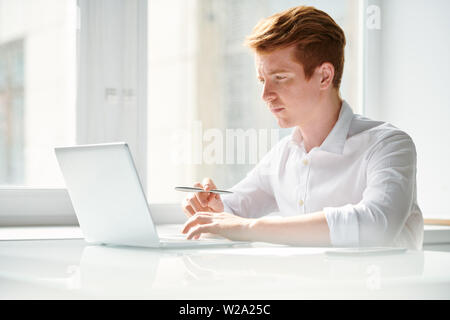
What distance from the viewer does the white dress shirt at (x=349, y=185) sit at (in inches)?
43.6

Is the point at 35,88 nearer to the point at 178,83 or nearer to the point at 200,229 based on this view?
the point at 178,83

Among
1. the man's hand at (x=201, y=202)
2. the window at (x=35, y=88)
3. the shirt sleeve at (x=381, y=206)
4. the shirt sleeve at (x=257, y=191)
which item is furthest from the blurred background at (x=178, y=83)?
the shirt sleeve at (x=381, y=206)

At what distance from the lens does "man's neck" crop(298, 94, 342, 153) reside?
1.48 metres

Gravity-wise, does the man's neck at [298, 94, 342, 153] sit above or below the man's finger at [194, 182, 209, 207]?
above

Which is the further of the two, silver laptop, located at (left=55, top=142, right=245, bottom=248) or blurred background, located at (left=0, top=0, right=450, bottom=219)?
blurred background, located at (left=0, top=0, right=450, bottom=219)

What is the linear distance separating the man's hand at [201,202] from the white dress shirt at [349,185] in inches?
3.9

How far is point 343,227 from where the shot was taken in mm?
1087

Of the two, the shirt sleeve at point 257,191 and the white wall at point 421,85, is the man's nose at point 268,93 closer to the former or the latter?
the shirt sleeve at point 257,191

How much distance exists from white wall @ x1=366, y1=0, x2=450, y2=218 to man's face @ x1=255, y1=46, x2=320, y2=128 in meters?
0.92

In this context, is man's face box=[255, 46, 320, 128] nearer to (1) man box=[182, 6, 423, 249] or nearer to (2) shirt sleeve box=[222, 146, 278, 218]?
(1) man box=[182, 6, 423, 249]

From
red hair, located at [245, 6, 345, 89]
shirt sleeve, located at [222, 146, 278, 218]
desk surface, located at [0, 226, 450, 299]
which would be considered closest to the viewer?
desk surface, located at [0, 226, 450, 299]

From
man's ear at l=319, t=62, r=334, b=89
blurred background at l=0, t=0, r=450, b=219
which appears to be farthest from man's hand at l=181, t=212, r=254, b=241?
blurred background at l=0, t=0, r=450, b=219

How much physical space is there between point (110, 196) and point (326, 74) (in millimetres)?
696

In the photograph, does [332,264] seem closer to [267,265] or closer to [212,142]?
[267,265]
